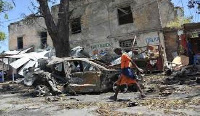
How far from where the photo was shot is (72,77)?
41.3 feet

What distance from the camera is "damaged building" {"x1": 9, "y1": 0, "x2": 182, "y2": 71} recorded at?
2334cm

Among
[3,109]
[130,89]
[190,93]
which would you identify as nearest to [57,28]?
[130,89]

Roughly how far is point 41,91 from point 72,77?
147 centimetres

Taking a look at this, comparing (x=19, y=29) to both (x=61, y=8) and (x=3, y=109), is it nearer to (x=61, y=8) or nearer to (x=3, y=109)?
(x=61, y=8)

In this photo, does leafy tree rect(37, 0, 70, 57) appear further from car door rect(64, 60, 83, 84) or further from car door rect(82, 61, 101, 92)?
car door rect(82, 61, 101, 92)

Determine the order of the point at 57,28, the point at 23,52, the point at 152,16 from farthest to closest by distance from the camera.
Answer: the point at 23,52 < the point at 152,16 < the point at 57,28

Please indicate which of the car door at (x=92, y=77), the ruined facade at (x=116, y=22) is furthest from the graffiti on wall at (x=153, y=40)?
the car door at (x=92, y=77)

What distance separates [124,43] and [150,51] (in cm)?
580

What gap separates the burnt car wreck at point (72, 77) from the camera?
1216 centimetres

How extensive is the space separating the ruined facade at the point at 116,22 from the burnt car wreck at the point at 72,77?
36.5 feet

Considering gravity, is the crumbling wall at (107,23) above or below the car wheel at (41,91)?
above

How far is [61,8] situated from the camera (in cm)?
Result: 1847

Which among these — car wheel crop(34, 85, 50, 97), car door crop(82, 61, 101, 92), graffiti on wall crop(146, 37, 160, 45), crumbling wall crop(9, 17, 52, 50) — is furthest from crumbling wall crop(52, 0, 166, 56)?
car door crop(82, 61, 101, 92)

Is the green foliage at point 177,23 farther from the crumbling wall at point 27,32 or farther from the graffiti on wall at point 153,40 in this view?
the crumbling wall at point 27,32
